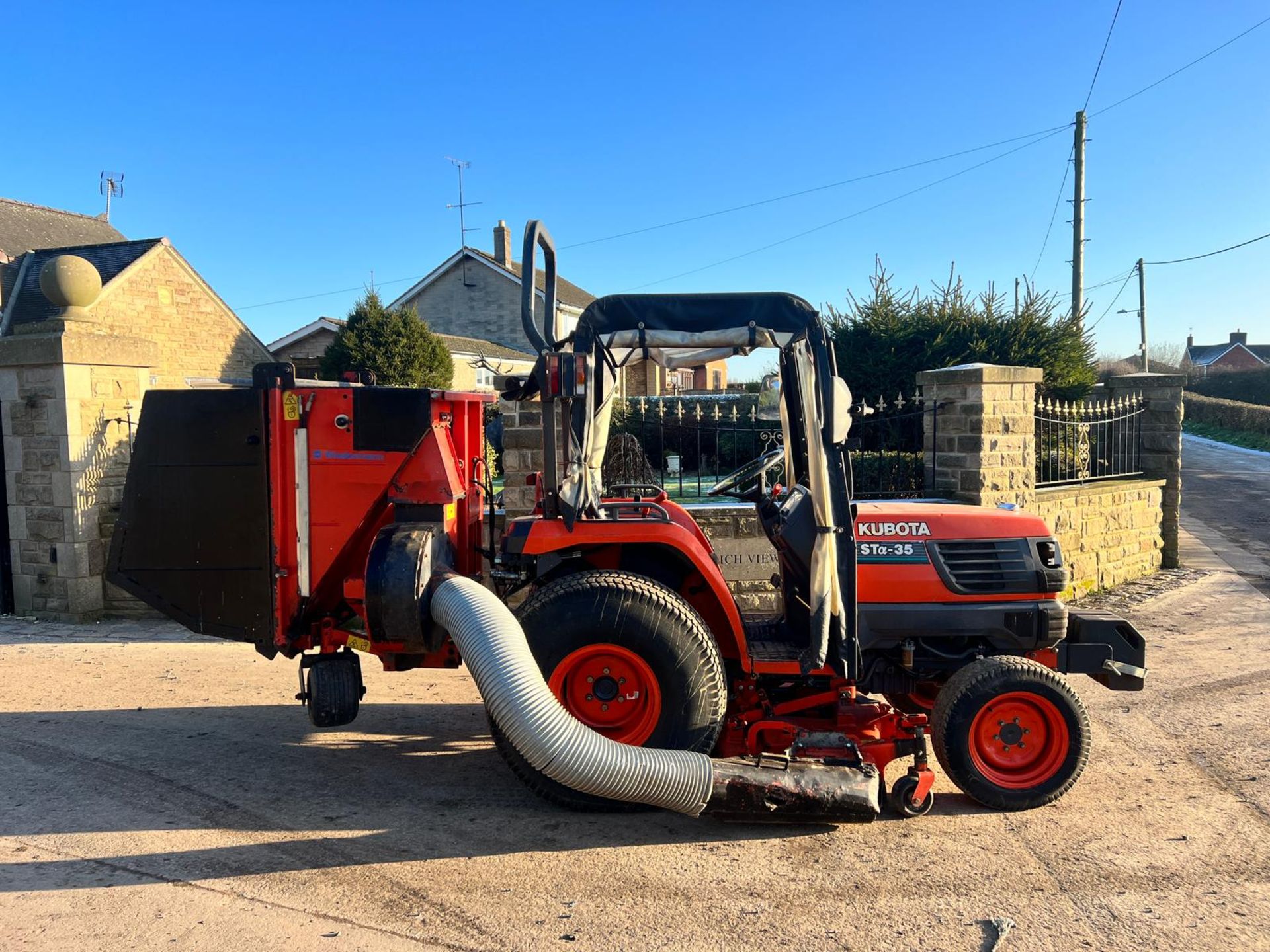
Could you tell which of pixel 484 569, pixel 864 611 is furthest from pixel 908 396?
pixel 864 611

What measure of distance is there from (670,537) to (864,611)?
39.6 inches

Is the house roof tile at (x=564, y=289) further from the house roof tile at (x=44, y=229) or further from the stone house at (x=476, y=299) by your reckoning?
the house roof tile at (x=44, y=229)

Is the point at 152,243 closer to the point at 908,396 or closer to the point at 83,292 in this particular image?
the point at 83,292

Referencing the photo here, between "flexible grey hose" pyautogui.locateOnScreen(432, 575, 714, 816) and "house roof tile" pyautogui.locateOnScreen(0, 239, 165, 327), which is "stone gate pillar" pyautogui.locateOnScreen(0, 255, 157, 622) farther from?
"house roof tile" pyautogui.locateOnScreen(0, 239, 165, 327)

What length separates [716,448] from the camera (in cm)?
806

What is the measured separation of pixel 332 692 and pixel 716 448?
4.69 meters

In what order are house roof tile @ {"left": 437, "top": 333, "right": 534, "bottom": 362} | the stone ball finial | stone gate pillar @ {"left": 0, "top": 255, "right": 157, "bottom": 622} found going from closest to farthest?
stone gate pillar @ {"left": 0, "top": 255, "right": 157, "bottom": 622}
the stone ball finial
house roof tile @ {"left": 437, "top": 333, "right": 534, "bottom": 362}

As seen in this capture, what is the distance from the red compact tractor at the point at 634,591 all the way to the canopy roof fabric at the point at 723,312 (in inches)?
0.4

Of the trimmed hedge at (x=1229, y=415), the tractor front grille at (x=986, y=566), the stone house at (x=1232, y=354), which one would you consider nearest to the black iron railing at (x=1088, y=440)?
the tractor front grille at (x=986, y=566)

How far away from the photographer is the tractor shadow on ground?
351 centimetres

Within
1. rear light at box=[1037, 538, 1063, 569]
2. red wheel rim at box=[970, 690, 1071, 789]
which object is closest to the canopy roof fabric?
rear light at box=[1037, 538, 1063, 569]

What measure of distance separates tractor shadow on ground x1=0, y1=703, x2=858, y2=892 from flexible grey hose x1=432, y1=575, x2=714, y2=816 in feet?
1.15

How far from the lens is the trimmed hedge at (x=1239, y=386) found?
36.2 metres

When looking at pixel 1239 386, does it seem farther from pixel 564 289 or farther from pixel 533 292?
pixel 533 292
